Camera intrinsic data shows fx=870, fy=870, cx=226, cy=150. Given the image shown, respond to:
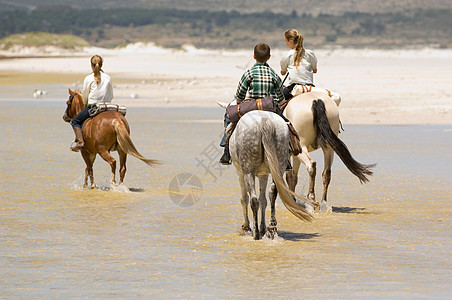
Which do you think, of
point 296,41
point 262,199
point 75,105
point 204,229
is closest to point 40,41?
point 75,105

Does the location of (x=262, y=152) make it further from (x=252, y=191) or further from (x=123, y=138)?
(x=123, y=138)

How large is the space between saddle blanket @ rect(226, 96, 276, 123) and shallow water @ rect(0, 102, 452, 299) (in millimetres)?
1367

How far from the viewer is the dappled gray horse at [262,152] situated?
9148 mm

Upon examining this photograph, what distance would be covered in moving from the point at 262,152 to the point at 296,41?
3.02m

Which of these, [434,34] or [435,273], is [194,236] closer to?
[435,273]

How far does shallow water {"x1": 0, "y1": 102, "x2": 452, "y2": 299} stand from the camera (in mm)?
7586

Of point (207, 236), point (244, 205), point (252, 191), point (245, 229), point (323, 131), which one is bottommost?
point (207, 236)

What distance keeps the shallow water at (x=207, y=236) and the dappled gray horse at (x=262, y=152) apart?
47 cm

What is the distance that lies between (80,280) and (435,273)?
3236mm

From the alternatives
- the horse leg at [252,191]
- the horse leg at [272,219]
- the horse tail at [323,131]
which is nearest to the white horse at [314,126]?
the horse tail at [323,131]

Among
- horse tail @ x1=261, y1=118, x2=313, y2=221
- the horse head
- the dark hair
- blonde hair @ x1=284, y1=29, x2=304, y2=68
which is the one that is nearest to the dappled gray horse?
horse tail @ x1=261, y1=118, x2=313, y2=221

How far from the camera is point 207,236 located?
9.83 m

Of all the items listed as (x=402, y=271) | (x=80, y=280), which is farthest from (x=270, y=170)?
(x=80, y=280)

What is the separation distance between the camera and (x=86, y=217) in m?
10.9
